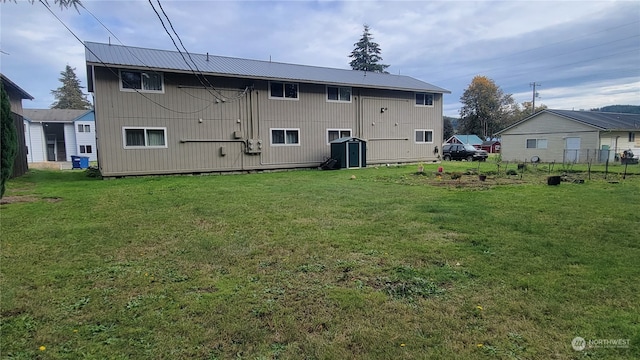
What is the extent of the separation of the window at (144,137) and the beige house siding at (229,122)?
0.17 m

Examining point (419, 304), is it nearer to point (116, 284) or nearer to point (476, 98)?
point (116, 284)

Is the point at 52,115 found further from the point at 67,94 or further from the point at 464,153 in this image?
the point at 464,153

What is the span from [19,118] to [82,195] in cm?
1063

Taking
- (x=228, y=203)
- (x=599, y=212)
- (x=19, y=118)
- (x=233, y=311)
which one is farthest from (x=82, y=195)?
(x=599, y=212)

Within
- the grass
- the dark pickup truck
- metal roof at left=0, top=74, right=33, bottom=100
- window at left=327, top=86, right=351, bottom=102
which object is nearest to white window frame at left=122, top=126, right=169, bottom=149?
metal roof at left=0, top=74, right=33, bottom=100

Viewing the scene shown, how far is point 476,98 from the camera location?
63625 mm

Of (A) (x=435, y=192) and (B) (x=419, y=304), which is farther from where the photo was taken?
(A) (x=435, y=192)

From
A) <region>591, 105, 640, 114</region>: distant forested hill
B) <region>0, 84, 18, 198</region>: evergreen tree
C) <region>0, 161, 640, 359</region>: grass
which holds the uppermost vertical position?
<region>591, 105, 640, 114</region>: distant forested hill

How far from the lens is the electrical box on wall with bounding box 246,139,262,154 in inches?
645

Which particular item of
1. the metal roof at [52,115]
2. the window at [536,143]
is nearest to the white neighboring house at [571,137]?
the window at [536,143]

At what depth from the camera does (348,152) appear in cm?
1792

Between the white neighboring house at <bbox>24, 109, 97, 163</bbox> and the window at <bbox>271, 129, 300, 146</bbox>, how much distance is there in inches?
957

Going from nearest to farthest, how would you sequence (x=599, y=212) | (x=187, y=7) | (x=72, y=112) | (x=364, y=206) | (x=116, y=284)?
1. (x=116, y=284)
2. (x=599, y=212)
3. (x=364, y=206)
4. (x=187, y=7)
5. (x=72, y=112)

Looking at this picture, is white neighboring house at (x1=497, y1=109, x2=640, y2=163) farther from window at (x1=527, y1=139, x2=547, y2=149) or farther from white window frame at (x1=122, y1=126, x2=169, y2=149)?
white window frame at (x1=122, y1=126, x2=169, y2=149)
